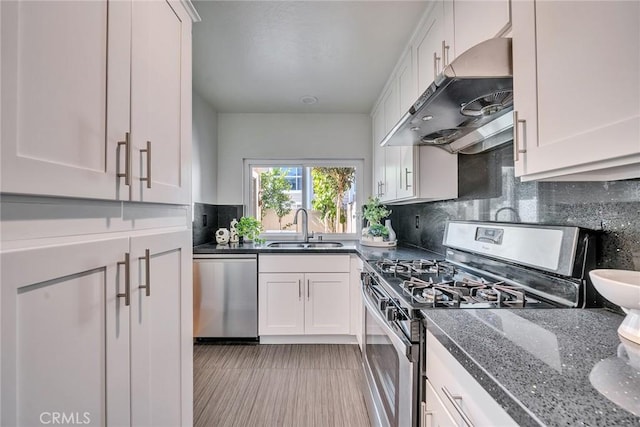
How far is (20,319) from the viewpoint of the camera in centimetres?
57

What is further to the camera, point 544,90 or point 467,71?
point 467,71

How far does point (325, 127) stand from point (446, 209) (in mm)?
1764

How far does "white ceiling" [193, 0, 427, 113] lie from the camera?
1.63m

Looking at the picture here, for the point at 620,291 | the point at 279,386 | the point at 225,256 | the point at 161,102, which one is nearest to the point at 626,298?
the point at 620,291

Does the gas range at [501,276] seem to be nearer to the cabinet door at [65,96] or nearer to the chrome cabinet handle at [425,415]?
the chrome cabinet handle at [425,415]

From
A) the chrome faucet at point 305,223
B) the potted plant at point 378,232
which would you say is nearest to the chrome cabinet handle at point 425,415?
the potted plant at point 378,232

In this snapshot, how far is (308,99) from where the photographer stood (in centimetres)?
289

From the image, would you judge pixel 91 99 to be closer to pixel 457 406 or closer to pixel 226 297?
pixel 457 406

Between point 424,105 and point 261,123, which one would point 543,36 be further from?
point 261,123

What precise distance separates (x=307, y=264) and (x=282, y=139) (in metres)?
1.51

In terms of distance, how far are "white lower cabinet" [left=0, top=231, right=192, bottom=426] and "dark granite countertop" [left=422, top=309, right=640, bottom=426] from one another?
904mm

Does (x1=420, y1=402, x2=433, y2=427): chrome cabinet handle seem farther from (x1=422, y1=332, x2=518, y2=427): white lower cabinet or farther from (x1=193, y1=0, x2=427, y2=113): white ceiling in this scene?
(x1=193, y1=0, x2=427, y2=113): white ceiling

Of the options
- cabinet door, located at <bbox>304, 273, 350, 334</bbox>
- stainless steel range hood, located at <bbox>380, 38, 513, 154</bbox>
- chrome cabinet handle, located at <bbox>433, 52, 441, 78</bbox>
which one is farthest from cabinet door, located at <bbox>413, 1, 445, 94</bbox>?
cabinet door, located at <bbox>304, 273, 350, 334</bbox>

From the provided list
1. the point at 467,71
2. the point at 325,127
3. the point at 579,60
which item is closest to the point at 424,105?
the point at 467,71
